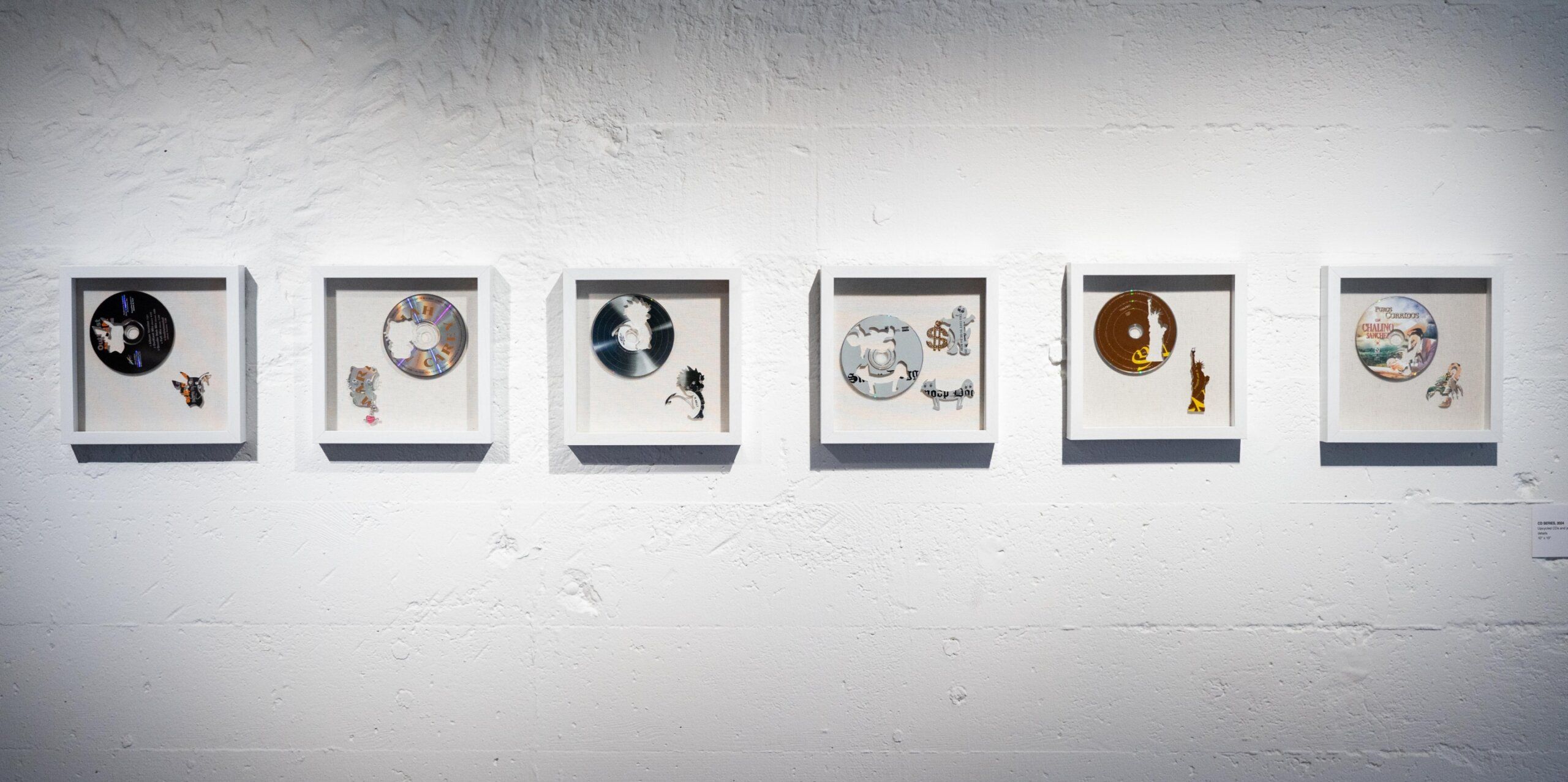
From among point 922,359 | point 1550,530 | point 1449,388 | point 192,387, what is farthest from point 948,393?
point 192,387

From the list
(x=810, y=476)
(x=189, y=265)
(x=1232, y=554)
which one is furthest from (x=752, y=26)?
(x=1232, y=554)

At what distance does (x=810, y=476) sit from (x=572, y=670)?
2.19ft

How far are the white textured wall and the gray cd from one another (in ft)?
0.38

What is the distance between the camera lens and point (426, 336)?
1.64 m

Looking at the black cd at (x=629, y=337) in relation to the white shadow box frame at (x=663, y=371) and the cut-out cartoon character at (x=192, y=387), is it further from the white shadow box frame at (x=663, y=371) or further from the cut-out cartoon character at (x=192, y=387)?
the cut-out cartoon character at (x=192, y=387)

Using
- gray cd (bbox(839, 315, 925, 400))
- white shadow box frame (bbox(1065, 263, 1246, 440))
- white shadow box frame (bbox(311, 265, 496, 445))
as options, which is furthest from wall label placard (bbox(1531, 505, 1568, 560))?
white shadow box frame (bbox(311, 265, 496, 445))

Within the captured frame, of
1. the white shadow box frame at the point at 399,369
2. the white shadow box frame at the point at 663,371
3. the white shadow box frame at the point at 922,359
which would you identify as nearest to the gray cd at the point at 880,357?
the white shadow box frame at the point at 922,359

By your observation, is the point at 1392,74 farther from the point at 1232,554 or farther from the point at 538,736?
the point at 538,736

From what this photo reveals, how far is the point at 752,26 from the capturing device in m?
1.67

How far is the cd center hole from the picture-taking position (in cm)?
164

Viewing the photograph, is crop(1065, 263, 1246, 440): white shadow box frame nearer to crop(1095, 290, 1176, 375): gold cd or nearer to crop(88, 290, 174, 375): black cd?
crop(1095, 290, 1176, 375): gold cd

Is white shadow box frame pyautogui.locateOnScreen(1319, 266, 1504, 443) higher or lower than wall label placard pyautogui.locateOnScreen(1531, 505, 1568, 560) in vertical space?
higher

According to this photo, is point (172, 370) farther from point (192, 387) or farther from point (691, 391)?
point (691, 391)

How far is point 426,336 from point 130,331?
2.06 ft
